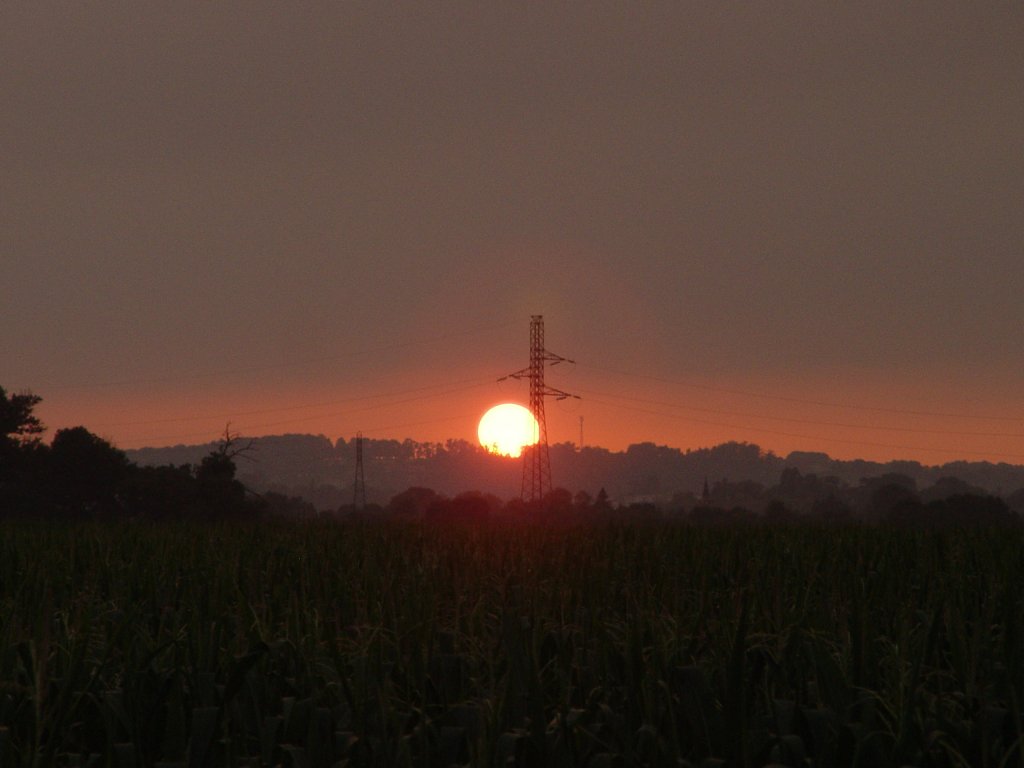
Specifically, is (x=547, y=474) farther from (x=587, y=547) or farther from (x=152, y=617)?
(x=152, y=617)

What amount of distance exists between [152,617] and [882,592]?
26.5 feet

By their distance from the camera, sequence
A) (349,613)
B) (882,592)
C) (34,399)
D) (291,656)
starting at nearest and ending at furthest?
(291,656) < (349,613) < (882,592) < (34,399)

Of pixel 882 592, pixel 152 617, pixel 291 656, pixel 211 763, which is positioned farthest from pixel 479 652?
pixel 882 592

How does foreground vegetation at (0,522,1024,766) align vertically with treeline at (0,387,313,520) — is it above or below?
below

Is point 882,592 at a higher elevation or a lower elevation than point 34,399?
lower

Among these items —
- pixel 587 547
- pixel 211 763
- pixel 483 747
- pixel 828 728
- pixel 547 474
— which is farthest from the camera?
pixel 547 474

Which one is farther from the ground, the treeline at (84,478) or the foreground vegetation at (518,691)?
the treeline at (84,478)

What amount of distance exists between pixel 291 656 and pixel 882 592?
789 centimetres

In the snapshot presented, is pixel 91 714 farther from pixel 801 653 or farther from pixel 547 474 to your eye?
pixel 547 474

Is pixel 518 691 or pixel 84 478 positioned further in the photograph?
pixel 84 478

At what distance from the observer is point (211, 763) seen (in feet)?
19.0

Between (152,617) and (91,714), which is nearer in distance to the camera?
(91,714)

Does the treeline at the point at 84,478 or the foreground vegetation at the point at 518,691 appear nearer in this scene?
the foreground vegetation at the point at 518,691

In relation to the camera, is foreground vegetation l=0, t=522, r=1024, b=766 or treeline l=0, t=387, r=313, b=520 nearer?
foreground vegetation l=0, t=522, r=1024, b=766
